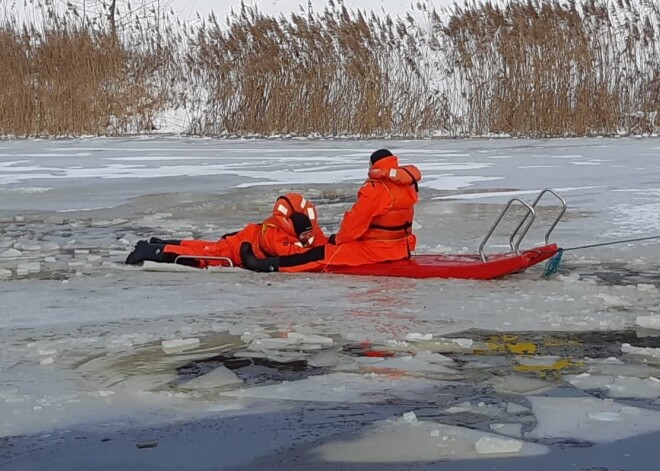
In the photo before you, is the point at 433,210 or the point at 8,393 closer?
the point at 8,393

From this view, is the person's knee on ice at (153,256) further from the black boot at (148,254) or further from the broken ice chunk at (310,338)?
the broken ice chunk at (310,338)

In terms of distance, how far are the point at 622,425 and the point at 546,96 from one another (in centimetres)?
1091

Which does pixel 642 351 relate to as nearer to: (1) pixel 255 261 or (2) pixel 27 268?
(1) pixel 255 261

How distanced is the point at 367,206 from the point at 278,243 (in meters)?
0.52

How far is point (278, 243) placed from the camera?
→ 5.22 metres

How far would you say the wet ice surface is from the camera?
267 cm

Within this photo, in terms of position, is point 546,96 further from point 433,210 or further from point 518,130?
point 433,210

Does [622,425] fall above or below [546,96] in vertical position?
below

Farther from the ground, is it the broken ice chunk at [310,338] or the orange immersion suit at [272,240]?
the orange immersion suit at [272,240]

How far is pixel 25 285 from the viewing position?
4.78 m

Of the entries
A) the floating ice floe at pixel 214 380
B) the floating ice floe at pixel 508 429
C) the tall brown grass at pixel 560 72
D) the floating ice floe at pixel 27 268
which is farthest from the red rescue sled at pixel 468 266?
the tall brown grass at pixel 560 72

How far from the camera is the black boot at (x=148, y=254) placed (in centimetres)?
524

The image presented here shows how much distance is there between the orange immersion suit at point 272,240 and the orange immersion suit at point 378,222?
150 mm

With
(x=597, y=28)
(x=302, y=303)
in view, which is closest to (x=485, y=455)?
(x=302, y=303)
